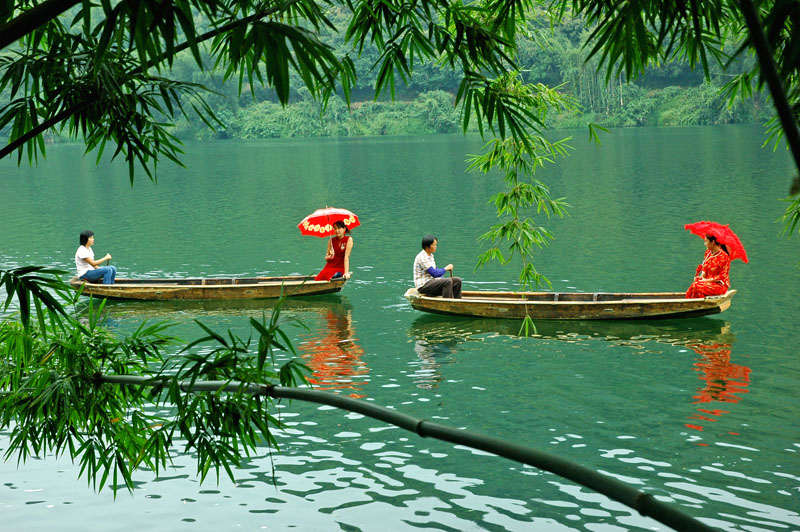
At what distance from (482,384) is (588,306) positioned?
144 inches

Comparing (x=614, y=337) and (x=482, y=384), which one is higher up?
(x=614, y=337)

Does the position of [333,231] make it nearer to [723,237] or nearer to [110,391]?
[723,237]

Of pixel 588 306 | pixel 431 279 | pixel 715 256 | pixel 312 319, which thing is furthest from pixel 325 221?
pixel 715 256

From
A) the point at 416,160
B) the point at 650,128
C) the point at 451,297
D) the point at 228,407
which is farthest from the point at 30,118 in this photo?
the point at 650,128

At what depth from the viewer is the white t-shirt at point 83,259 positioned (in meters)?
16.4

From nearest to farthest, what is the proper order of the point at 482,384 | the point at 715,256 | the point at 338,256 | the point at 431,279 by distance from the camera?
the point at 482,384
the point at 715,256
the point at 431,279
the point at 338,256

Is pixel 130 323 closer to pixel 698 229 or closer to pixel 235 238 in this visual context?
pixel 698 229

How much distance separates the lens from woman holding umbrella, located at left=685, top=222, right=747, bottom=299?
13227mm

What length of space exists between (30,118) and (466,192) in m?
31.2

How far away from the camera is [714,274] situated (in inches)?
541

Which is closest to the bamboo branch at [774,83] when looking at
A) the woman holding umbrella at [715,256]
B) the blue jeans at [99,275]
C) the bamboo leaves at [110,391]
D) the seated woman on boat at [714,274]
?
the bamboo leaves at [110,391]

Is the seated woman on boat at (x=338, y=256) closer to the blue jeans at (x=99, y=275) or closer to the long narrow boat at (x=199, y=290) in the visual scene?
the long narrow boat at (x=199, y=290)

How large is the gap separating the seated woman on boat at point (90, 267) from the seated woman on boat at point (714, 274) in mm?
10304

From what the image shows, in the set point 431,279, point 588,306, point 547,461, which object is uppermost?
point 547,461
